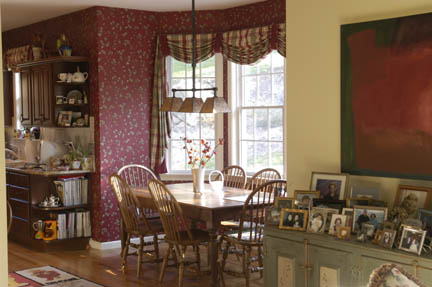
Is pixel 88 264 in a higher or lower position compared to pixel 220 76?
lower

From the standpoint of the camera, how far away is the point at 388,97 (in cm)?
329

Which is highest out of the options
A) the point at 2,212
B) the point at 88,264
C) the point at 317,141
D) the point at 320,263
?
the point at 317,141

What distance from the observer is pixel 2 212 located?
91.7 inches

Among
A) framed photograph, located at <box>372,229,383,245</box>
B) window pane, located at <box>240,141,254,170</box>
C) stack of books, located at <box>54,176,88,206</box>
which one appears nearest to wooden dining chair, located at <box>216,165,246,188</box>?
window pane, located at <box>240,141,254,170</box>

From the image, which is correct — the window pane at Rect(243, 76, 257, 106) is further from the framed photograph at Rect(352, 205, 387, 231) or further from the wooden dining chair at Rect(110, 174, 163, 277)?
the framed photograph at Rect(352, 205, 387, 231)

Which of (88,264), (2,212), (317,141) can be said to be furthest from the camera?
(88,264)

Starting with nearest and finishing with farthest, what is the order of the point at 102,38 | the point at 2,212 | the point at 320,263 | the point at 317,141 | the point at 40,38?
the point at 2,212
the point at 320,263
the point at 317,141
the point at 102,38
the point at 40,38

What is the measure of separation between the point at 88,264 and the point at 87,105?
1.92 m

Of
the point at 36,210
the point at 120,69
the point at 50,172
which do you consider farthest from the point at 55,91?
the point at 36,210

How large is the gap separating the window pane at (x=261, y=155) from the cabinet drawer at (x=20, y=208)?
2.74 meters

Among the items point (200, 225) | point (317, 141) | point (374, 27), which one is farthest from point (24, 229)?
point (374, 27)

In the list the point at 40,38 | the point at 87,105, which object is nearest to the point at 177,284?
the point at 87,105

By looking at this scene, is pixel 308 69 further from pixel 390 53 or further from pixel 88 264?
pixel 88 264

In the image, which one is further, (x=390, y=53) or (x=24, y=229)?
(x=24, y=229)
